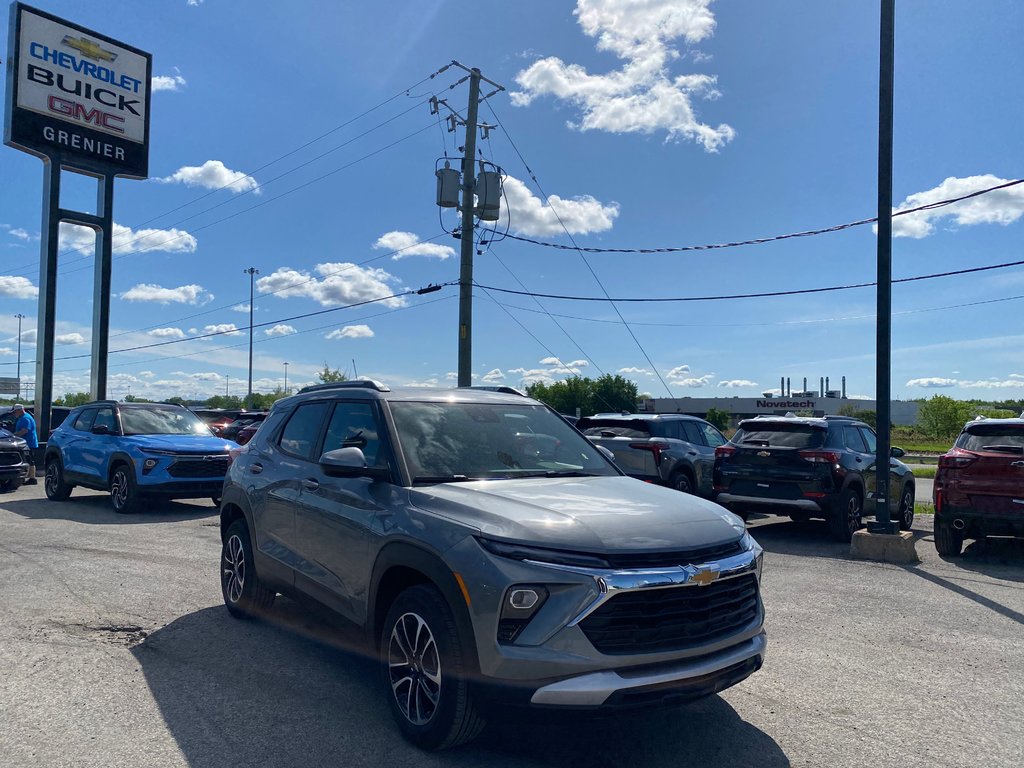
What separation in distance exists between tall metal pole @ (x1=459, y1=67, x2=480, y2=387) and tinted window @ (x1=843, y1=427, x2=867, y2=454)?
10.5 m

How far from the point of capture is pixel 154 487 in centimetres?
1158

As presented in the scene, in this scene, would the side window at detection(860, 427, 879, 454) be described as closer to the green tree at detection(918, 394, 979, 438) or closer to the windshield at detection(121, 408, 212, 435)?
the windshield at detection(121, 408, 212, 435)

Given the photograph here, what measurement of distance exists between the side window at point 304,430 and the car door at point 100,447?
26.0 ft

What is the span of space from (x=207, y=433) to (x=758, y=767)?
38.1ft

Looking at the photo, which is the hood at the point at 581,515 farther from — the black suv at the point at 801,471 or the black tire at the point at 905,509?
the black tire at the point at 905,509

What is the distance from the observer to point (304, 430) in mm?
5477

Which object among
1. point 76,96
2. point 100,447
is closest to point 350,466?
point 100,447

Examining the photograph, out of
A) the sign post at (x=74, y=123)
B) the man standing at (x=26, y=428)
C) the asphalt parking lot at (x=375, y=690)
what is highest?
the sign post at (x=74, y=123)

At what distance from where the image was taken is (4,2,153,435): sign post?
71.0ft

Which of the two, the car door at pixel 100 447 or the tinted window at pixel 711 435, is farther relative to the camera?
the tinted window at pixel 711 435

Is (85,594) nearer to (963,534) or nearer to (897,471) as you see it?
(963,534)

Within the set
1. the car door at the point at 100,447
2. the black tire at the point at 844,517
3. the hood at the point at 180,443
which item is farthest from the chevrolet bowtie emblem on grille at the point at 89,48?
the black tire at the point at 844,517

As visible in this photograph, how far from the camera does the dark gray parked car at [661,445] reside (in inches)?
482

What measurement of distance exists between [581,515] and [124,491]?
10335 mm
